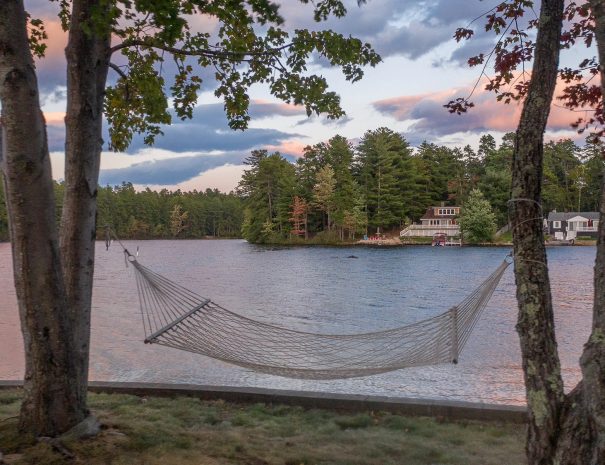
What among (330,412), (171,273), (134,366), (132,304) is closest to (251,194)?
(171,273)

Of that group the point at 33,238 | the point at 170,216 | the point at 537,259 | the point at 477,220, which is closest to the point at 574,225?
the point at 477,220

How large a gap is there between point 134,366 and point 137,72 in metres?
4.39

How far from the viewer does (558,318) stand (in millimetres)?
12062

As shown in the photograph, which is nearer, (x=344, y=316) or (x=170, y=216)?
(x=344, y=316)

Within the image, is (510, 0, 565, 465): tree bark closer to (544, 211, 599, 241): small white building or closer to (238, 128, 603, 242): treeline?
(238, 128, 603, 242): treeline

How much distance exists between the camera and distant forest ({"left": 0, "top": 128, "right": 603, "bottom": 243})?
52.4m

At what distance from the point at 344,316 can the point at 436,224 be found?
140 feet

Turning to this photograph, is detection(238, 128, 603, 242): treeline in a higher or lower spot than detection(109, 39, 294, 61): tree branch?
higher

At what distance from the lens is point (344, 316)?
12.8 metres

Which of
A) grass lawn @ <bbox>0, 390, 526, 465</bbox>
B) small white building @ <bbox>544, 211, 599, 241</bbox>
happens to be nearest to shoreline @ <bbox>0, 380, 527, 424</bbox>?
grass lawn @ <bbox>0, 390, 526, 465</bbox>

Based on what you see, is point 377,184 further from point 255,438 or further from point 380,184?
point 255,438

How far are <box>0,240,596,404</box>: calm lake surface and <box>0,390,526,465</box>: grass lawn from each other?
2.29 metres

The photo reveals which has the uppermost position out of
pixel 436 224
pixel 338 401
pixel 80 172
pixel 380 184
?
pixel 380 184

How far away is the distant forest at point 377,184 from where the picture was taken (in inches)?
2062
